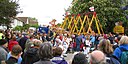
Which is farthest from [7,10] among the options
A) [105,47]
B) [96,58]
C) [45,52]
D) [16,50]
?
[96,58]

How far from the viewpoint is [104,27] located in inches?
1951

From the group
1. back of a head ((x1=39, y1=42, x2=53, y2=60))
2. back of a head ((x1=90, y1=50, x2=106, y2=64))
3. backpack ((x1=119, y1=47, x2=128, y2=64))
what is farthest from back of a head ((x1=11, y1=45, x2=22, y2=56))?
back of a head ((x1=90, y1=50, x2=106, y2=64))

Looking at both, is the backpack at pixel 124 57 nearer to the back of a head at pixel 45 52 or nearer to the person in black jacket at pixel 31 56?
the person in black jacket at pixel 31 56

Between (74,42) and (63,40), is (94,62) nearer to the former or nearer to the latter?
(63,40)

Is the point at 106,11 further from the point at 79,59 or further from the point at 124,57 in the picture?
the point at 79,59

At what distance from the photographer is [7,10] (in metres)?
43.4

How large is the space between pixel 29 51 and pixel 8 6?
3572 cm

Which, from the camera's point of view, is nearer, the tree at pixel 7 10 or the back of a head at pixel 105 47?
the back of a head at pixel 105 47

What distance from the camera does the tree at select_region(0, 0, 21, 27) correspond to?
139ft

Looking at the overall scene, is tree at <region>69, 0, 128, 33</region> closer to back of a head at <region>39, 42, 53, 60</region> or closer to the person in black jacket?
the person in black jacket

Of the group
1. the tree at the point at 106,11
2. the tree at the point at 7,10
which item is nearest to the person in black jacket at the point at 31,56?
the tree at the point at 7,10

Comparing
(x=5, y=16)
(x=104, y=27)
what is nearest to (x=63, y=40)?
(x=5, y=16)

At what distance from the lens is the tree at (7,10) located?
139 feet

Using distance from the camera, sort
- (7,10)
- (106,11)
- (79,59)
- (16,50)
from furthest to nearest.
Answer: (106,11)
(7,10)
(16,50)
(79,59)
